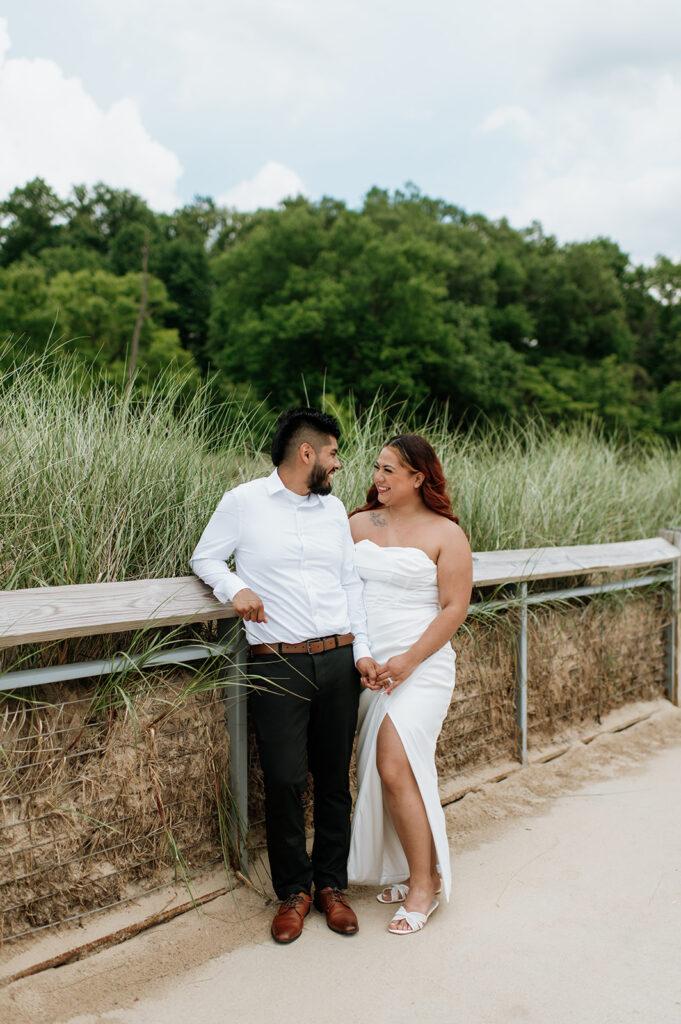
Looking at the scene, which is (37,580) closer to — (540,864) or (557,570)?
(540,864)

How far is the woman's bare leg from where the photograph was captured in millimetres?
3293

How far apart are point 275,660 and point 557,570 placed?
2.57 m

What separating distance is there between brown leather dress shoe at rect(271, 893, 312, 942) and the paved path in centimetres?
4

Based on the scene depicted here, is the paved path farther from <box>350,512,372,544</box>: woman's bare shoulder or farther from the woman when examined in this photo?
<box>350,512,372,544</box>: woman's bare shoulder

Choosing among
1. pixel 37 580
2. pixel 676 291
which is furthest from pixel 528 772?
pixel 676 291

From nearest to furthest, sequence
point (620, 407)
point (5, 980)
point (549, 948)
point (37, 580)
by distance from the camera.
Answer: point (5, 980)
point (549, 948)
point (37, 580)
point (620, 407)

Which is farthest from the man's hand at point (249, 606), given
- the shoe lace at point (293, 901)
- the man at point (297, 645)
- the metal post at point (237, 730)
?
the shoe lace at point (293, 901)

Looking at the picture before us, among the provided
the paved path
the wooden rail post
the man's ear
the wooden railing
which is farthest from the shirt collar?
the wooden rail post

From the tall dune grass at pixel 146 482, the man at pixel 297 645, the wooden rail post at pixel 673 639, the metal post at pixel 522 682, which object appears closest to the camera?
the man at pixel 297 645

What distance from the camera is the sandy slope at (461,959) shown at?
8.63 feet

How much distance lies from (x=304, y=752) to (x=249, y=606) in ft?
2.08

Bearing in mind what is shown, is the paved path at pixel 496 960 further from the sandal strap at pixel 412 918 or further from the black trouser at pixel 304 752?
the black trouser at pixel 304 752

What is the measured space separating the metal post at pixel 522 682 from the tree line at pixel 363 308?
1583 centimetres

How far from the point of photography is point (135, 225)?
4259cm
